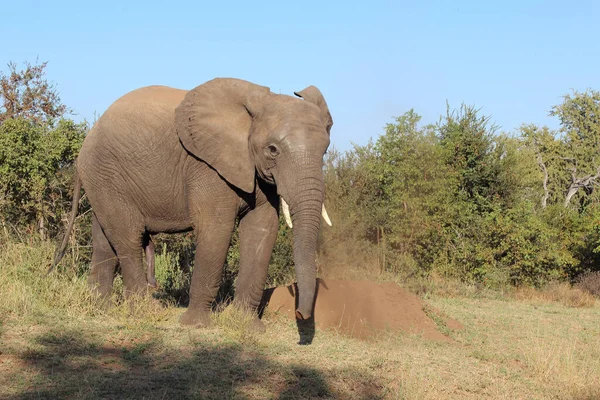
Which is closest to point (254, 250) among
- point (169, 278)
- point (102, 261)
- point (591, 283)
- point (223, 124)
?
point (223, 124)

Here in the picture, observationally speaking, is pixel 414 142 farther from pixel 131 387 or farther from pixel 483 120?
pixel 131 387

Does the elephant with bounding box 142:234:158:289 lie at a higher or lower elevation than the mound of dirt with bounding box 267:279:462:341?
higher

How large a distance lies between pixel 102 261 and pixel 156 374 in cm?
415

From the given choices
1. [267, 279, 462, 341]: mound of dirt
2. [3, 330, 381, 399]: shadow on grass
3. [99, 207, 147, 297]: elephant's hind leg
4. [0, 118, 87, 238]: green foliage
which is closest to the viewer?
[3, 330, 381, 399]: shadow on grass

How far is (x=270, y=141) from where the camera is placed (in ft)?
27.0

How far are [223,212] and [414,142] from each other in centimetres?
1284

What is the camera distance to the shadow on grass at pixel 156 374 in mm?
5996

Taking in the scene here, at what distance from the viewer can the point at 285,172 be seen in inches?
316

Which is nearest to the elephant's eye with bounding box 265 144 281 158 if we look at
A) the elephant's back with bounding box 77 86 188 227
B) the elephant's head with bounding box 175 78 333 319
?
the elephant's head with bounding box 175 78 333 319

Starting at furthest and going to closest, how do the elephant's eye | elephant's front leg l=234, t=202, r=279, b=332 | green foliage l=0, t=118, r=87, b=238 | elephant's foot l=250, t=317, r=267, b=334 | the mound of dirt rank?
green foliage l=0, t=118, r=87, b=238 → the mound of dirt → elephant's front leg l=234, t=202, r=279, b=332 → elephant's foot l=250, t=317, r=267, b=334 → the elephant's eye

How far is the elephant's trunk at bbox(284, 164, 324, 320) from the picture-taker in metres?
7.66

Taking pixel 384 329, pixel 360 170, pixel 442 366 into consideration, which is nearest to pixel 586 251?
pixel 360 170

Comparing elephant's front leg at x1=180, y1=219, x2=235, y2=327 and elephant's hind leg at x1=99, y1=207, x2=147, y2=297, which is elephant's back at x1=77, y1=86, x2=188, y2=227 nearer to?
elephant's hind leg at x1=99, y1=207, x2=147, y2=297

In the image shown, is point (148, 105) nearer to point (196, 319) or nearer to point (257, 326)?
point (196, 319)
